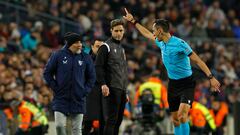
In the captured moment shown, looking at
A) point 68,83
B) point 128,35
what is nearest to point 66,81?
point 68,83

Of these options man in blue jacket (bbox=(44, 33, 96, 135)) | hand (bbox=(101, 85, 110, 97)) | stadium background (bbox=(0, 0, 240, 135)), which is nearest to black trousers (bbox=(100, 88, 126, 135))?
hand (bbox=(101, 85, 110, 97))

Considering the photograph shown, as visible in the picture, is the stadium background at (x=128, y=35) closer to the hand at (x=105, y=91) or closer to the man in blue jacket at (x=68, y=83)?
the hand at (x=105, y=91)

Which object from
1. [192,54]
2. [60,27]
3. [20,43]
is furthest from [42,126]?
[60,27]

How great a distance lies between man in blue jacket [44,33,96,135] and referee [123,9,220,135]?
159cm

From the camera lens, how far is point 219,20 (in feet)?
94.2

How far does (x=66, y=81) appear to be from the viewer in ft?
42.7

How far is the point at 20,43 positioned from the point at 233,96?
6223 mm

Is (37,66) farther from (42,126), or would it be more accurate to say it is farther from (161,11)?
(161,11)

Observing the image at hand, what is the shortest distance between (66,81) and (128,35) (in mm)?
13061

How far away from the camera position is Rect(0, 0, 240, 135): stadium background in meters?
20.6

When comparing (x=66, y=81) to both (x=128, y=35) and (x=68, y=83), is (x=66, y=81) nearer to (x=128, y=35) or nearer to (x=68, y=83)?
(x=68, y=83)

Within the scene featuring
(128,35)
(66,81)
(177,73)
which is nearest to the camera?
(66,81)

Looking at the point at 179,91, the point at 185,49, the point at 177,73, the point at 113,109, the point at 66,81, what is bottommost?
the point at 113,109

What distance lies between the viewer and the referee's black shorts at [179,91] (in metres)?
14.1
